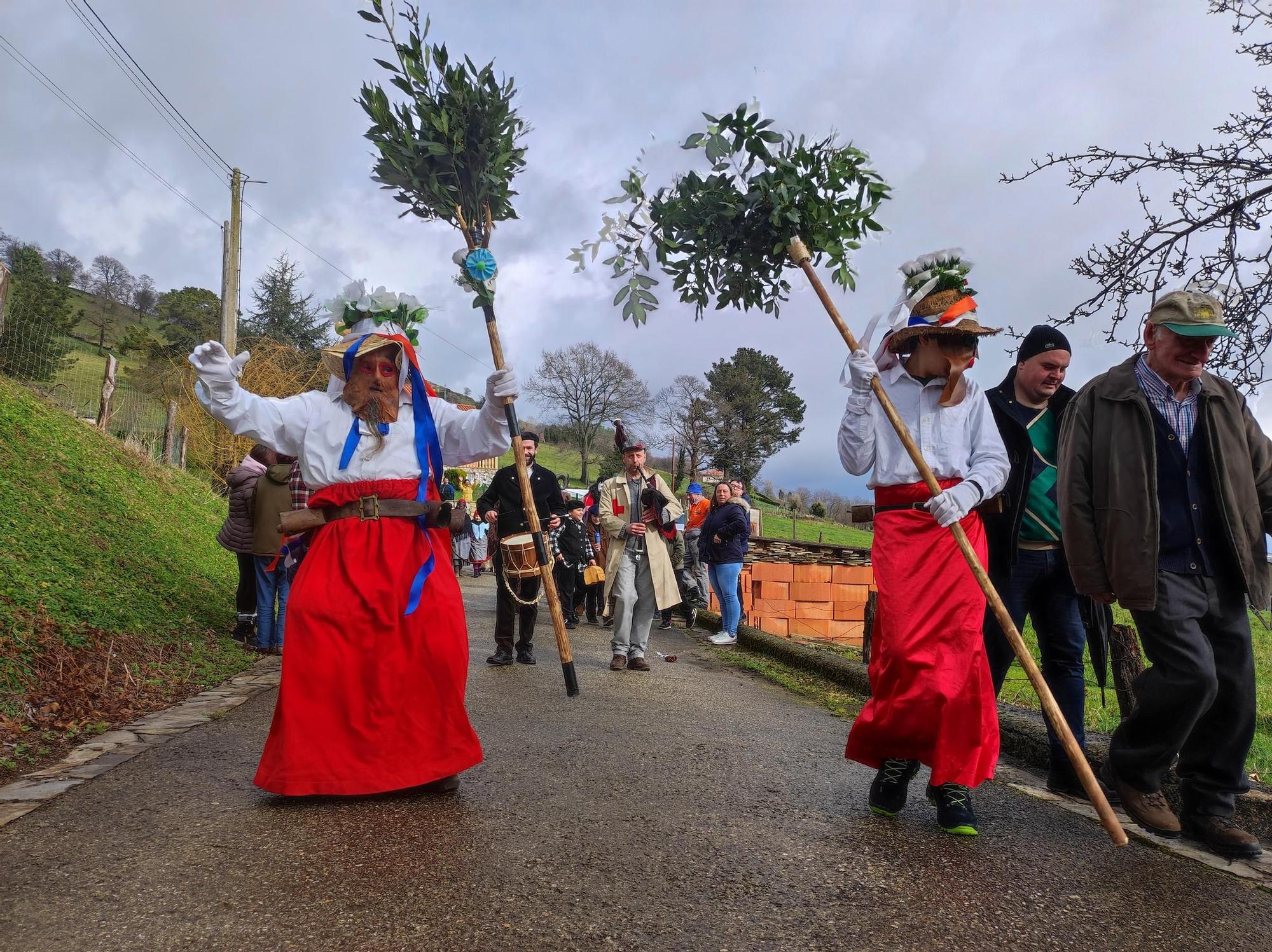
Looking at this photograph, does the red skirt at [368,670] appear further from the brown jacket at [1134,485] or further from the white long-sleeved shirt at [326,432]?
the brown jacket at [1134,485]

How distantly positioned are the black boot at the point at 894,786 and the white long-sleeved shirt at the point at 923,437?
1201 mm

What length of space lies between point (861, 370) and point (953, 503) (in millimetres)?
721

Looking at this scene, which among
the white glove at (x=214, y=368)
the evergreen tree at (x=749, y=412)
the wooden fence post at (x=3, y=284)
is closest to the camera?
the white glove at (x=214, y=368)

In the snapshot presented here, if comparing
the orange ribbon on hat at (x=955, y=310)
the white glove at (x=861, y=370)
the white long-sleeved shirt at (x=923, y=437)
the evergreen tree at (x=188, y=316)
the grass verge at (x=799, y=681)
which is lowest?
the grass verge at (x=799, y=681)

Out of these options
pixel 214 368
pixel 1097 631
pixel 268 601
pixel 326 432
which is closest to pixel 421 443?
pixel 326 432

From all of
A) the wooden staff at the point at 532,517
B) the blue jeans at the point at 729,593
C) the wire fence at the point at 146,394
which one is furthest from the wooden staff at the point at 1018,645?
the wire fence at the point at 146,394

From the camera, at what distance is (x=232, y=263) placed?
2094 centimetres

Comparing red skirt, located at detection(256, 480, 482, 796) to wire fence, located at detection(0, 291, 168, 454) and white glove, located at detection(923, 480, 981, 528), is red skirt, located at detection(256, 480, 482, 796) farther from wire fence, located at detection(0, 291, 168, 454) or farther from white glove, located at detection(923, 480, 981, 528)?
wire fence, located at detection(0, 291, 168, 454)

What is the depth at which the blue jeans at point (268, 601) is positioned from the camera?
8.55 meters

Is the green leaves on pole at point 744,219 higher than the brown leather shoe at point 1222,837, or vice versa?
the green leaves on pole at point 744,219

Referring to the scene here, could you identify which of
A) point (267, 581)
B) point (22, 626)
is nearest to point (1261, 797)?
point (22, 626)

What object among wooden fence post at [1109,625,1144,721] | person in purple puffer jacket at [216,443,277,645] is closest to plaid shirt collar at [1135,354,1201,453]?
wooden fence post at [1109,625,1144,721]

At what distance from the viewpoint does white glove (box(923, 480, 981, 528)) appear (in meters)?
3.88

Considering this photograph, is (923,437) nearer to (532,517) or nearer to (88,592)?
(532,517)
